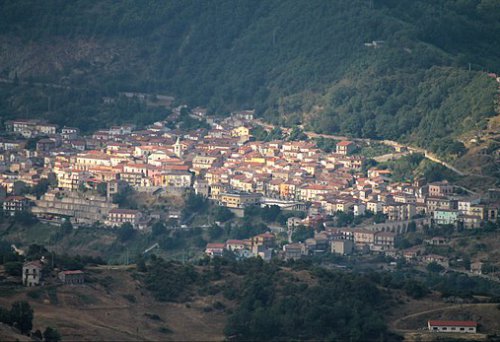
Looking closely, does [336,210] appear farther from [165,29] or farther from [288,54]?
[165,29]

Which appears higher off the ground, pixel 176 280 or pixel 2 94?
pixel 2 94

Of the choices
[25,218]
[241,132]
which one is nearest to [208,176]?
[25,218]

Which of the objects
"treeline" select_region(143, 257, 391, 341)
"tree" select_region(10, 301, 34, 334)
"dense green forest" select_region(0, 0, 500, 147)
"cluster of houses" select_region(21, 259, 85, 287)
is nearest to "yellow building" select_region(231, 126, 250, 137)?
"dense green forest" select_region(0, 0, 500, 147)

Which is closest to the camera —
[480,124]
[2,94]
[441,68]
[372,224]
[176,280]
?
[176,280]

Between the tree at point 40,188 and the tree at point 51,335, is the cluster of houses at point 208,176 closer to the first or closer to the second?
the tree at point 40,188

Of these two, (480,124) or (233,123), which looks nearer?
(480,124)

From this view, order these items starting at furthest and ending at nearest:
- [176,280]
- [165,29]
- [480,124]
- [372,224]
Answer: [165,29]
[480,124]
[372,224]
[176,280]

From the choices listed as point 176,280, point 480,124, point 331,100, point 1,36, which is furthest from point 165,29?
point 176,280

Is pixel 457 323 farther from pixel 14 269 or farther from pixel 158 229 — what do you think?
pixel 158 229
